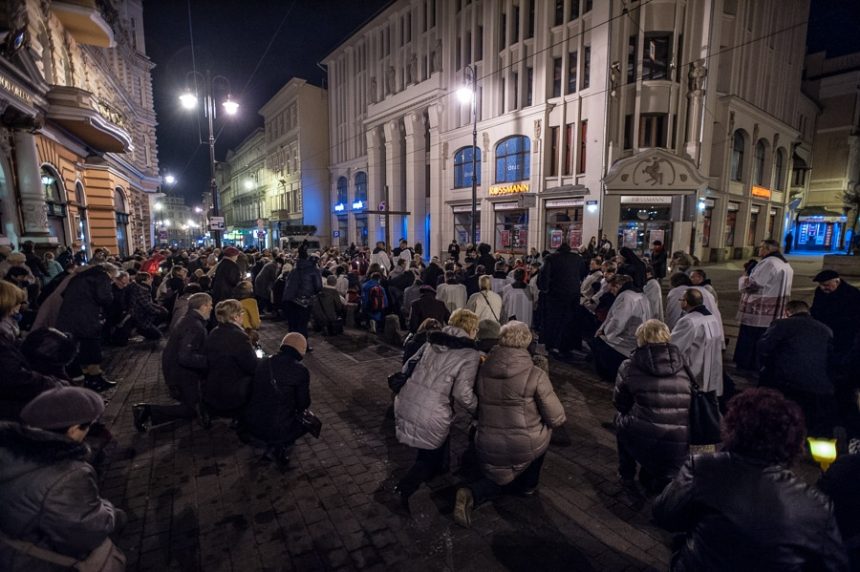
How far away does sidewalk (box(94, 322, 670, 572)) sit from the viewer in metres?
3.18

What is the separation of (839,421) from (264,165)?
61.5 meters

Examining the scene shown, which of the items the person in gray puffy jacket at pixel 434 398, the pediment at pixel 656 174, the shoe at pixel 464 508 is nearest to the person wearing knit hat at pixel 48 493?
the person in gray puffy jacket at pixel 434 398

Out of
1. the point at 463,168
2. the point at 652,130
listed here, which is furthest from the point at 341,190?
the point at 652,130

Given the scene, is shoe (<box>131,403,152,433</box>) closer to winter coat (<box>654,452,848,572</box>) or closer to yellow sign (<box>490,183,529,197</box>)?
winter coat (<box>654,452,848,572</box>)

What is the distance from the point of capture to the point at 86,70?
17.5 m

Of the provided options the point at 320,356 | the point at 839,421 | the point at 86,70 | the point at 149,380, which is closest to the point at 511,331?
the point at 839,421

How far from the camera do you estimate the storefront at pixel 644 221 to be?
2111 centimetres

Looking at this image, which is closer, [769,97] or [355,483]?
[355,483]

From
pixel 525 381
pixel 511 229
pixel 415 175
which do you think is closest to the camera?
pixel 525 381

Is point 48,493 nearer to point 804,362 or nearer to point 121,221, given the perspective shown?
point 804,362

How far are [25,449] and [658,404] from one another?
4.10 meters

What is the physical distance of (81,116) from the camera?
13414 mm

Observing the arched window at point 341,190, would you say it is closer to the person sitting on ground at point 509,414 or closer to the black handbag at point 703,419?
the person sitting on ground at point 509,414

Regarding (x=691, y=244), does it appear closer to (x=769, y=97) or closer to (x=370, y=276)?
(x=769, y=97)
